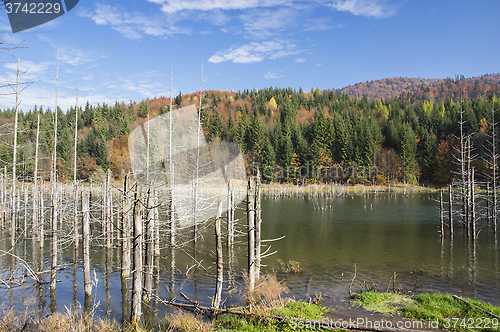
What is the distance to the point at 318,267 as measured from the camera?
17.6 metres

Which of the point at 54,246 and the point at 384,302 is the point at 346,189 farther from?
the point at 54,246

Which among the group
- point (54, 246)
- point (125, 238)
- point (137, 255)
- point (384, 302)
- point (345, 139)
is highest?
point (345, 139)

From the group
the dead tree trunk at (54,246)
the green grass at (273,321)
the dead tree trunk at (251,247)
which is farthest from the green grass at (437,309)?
the dead tree trunk at (54,246)

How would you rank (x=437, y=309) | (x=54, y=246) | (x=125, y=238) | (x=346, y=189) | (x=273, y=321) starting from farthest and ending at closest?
(x=346, y=189)
(x=54, y=246)
(x=437, y=309)
(x=125, y=238)
(x=273, y=321)

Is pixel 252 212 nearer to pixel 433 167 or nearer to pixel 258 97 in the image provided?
pixel 433 167

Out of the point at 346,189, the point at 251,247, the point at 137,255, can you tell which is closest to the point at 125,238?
the point at 137,255

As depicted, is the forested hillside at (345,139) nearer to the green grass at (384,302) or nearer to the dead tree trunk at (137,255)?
the green grass at (384,302)

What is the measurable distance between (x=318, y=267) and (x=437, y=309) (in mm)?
7416

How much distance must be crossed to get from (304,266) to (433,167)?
242 ft

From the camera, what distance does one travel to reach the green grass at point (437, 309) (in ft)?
31.2

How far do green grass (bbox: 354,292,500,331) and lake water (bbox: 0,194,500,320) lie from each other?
1235mm

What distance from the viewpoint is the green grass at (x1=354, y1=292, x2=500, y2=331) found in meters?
9.50

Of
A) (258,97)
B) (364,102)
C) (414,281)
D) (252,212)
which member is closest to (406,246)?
(414,281)

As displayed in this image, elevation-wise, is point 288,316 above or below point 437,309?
above
